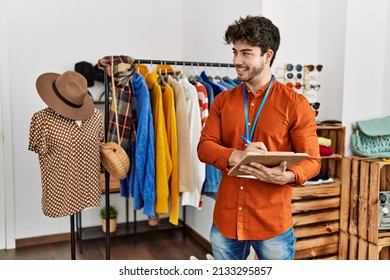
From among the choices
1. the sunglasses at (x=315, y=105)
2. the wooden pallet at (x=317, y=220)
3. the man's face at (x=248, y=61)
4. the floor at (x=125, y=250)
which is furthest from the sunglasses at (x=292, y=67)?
the floor at (x=125, y=250)

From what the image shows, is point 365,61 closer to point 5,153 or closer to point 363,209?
point 363,209

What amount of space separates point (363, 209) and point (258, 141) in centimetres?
134

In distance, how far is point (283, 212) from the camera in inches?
55.8

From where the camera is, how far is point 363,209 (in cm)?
235

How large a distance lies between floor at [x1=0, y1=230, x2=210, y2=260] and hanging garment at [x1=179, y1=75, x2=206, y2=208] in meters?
0.87

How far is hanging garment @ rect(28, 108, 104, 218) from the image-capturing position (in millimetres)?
1750

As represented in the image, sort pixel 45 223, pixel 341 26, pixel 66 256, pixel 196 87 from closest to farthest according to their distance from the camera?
pixel 196 87 → pixel 341 26 → pixel 66 256 → pixel 45 223

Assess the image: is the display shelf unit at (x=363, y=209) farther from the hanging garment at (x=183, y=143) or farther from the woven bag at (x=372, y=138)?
the hanging garment at (x=183, y=143)

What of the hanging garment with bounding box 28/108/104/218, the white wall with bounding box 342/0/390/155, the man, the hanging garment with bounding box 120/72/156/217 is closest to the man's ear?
the man

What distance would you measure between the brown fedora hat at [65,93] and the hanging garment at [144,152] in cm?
35

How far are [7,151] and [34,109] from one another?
416mm
